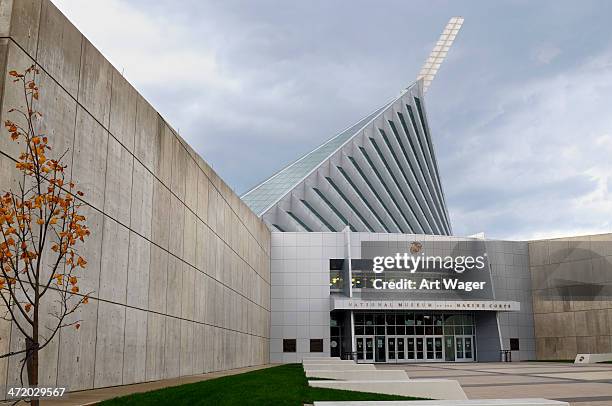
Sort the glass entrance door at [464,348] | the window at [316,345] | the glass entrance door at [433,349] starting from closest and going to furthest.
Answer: the window at [316,345]
the glass entrance door at [433,349]
the glass entrance door at [464,348]

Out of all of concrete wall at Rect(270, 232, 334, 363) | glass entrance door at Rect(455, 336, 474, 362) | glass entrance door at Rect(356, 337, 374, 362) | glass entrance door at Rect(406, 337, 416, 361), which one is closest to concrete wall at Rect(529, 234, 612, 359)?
glass entrance door at Rect(455, 336, 474, 362)

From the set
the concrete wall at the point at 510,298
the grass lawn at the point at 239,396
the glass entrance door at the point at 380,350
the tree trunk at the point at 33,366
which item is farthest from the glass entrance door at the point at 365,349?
the tree trunk at the point at 33,366

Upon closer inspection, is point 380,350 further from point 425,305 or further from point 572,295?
point 572,295

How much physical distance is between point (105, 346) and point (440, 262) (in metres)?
32.1

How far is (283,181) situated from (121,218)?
127ft

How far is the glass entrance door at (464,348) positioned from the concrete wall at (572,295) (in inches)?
198

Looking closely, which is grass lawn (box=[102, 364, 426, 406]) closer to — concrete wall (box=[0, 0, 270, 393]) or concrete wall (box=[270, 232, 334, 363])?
concrete wall (box=[0, 0, 270, 393])

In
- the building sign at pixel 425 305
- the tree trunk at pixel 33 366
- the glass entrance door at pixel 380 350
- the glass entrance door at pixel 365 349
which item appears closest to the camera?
the tree trunk at pixel 33 366

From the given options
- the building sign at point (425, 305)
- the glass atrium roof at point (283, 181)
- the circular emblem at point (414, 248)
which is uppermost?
the glass atrium roof at point (283, 181)

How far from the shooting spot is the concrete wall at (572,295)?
4069cm

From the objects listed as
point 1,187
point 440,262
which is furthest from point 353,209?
point 1,187

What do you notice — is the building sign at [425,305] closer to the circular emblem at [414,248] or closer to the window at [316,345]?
the window at [316,345]

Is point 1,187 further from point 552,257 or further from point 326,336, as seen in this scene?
point 552,257

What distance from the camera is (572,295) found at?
139ft
